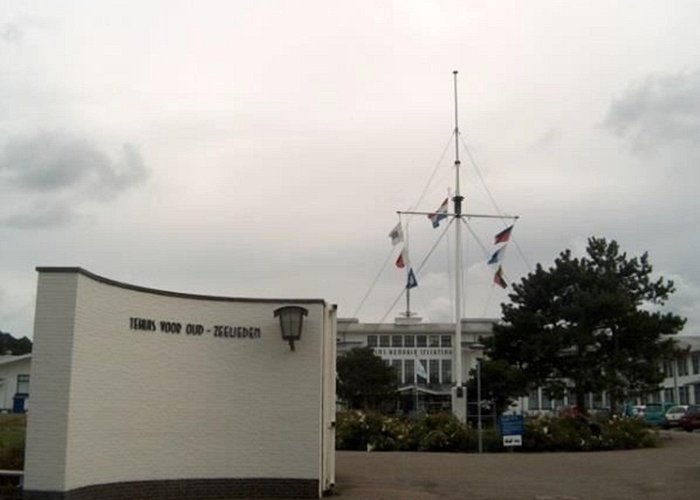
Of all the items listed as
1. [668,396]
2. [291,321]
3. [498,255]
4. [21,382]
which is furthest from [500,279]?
[668,396]

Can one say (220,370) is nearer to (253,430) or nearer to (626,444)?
(253,430)

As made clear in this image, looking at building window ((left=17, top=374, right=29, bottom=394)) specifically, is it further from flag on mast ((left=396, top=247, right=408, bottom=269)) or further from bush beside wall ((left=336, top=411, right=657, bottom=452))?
bush beside wall ((left=336, top=411, right=657, bottom=452))

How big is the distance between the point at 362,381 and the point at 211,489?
53.4 m

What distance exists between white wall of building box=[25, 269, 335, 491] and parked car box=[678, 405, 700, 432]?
3178 centimetres

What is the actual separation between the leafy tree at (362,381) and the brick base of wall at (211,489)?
172 feet

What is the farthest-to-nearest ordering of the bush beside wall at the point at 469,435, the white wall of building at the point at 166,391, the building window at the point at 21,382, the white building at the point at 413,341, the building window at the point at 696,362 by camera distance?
1. the white building at the point at 413,341
2. the building window at the point at 696,362
3. the building window at the point at 21,382
4. the bush beside wall at the point at 469,435
5. the white wall of building at the point at 166,391

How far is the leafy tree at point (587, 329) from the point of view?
3575 centimetres

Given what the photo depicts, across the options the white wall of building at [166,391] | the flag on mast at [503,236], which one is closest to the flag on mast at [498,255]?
the flag on mast at [503,236]

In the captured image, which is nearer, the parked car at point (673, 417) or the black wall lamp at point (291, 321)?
the black wall lamp at point (291, 321)

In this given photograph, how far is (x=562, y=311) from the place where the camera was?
37156 millimetres

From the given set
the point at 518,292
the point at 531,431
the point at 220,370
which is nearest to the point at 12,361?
the point at 518,292

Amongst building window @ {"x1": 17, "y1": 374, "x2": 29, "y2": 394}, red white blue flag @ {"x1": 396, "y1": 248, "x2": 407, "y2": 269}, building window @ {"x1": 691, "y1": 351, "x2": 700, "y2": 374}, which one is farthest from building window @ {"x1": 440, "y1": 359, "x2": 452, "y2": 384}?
red white blue flag @ {"x1": 396, "y1": 248, "x2": 407, "y2": 269}

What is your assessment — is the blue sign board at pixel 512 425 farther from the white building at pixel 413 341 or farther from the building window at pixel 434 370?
the building window at pixel 434 370

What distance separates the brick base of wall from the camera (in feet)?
46.5
